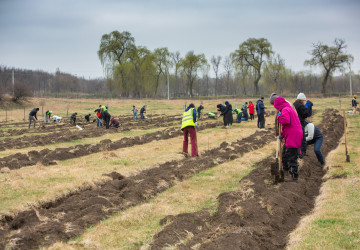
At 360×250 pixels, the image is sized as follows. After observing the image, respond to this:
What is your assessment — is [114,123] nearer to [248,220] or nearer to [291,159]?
[291,159]

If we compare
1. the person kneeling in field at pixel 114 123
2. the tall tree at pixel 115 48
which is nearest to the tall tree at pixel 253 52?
the tall tree at pixel 115 48

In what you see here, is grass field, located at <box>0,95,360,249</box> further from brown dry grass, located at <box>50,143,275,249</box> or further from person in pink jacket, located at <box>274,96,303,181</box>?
person in pink jacket, located at <box>274,96,303,181</box>

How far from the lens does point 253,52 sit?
211 ft

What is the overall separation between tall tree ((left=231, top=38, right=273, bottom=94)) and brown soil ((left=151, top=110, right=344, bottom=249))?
57894mm

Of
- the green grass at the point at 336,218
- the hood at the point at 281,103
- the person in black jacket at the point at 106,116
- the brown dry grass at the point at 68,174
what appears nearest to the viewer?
the green grass at the point at 336,218

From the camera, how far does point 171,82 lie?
7650cm

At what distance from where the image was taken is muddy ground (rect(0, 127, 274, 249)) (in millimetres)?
5422

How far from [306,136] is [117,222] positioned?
5685mm

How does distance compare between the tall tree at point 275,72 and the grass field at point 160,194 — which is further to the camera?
the tall tree at point 275,72

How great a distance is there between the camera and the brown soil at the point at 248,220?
16.3 feet

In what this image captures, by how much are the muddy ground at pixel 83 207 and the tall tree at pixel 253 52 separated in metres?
56.0

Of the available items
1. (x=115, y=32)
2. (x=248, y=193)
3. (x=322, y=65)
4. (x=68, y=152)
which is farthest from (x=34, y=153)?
(x=322, y=65)

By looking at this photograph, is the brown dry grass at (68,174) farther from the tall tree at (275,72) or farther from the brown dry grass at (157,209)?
the tall tree at (275,72)

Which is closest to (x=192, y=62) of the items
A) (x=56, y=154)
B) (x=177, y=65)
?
(x=177, y=65)
